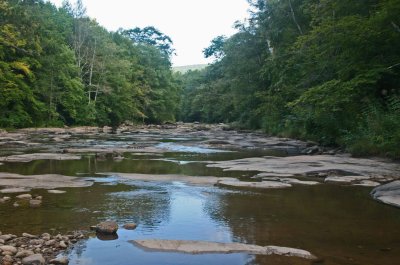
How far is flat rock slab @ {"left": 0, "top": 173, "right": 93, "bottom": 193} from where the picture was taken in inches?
344

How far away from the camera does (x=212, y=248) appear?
5.03 meters

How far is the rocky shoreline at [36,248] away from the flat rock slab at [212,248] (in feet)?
2.75

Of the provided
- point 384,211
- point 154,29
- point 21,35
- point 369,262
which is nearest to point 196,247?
point 369,262

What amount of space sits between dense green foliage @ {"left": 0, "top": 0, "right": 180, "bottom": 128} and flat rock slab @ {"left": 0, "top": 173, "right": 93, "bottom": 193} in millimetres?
16921

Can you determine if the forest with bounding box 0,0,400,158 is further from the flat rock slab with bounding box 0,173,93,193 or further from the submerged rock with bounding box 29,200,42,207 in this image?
the submerged rock with bounding box 29,200,42,207

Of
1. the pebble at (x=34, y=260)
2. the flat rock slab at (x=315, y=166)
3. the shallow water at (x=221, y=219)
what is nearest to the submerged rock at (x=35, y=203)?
the shallow water at (x=221, y=219)

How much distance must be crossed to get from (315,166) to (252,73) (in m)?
27.3

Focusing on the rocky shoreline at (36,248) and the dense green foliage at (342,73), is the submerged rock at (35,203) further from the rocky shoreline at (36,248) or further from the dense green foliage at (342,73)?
the dense green foliage at (342,73)

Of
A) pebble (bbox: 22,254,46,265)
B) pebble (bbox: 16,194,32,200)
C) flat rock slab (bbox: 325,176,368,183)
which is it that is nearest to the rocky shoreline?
pebble (bbox: 22,254,46,265)

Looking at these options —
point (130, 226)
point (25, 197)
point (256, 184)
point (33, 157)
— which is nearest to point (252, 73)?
point (33, 157)

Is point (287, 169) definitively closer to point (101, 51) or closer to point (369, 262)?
point (369, 262)

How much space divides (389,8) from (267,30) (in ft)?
70.2

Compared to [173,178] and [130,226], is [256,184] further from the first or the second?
[130,226]

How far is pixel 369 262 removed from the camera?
15.2ft
